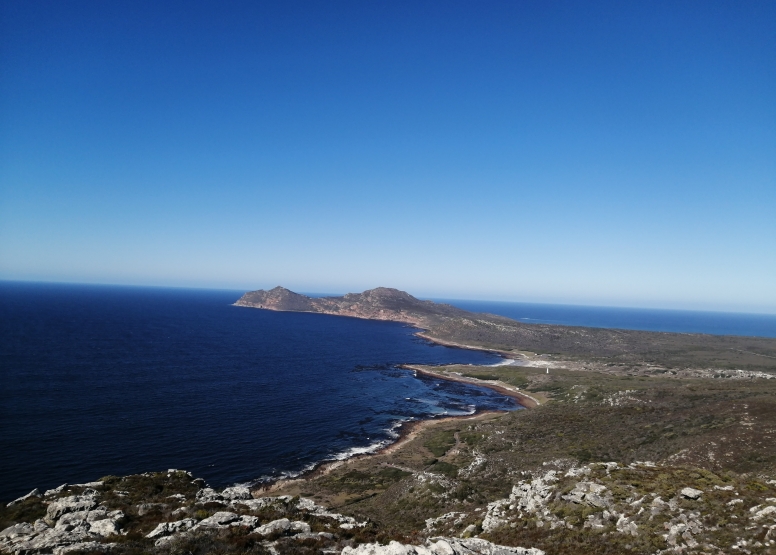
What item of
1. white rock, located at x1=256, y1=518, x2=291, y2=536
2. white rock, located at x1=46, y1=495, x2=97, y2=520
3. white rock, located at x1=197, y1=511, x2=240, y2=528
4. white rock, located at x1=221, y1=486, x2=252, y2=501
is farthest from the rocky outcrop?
white rock, located at x1=256, y1=518, x2=291, y2=536

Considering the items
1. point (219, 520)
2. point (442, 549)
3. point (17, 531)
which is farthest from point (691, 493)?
point (17, 531)

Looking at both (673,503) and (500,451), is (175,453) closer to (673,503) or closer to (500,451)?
(500,451)

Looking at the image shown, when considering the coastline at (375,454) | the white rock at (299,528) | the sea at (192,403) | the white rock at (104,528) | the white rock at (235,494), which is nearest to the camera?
the white rock at (104,528)

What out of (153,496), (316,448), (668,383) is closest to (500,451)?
(316,448)

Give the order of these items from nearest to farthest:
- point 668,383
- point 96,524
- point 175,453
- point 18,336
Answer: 1. point 96,524
2. point 175,453
3. point 668,383
4. point 18,336

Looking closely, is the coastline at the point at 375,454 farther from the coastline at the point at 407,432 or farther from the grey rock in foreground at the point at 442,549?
the grey rock in foreground at the point at 442,549

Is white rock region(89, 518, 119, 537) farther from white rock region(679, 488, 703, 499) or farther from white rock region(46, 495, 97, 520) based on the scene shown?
white rock region(679, 488, 703, 499)

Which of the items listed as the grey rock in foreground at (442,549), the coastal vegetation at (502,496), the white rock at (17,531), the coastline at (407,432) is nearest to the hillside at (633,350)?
the coastline at (407,432)
